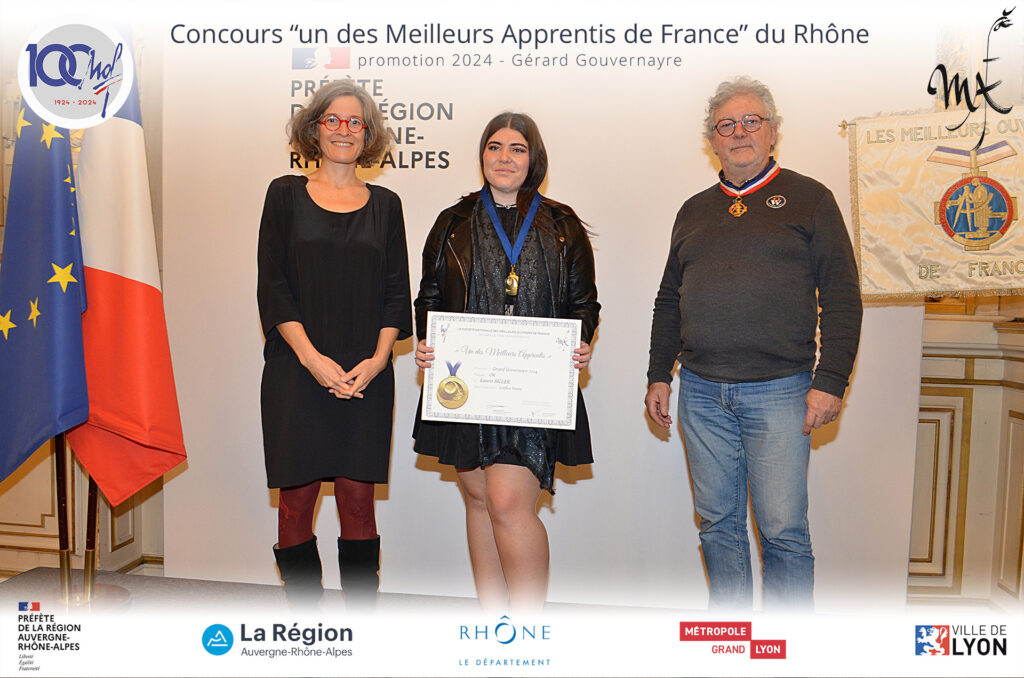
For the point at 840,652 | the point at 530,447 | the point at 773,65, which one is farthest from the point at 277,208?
the point at 840,652

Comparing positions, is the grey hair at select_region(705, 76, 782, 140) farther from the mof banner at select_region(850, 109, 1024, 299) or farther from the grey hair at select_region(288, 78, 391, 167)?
the grey hair at select_region(288, 78, 391, 167)

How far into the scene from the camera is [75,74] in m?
2.85

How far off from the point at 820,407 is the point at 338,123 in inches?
70.7

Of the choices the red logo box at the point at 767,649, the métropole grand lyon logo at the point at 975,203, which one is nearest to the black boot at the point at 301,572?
the red logo box at the point at 767,649

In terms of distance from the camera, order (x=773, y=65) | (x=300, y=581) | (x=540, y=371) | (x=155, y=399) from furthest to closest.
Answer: (x=773, y=65) < (x=155, y=399) < (x=300, y=581) < (x=540, y=371)

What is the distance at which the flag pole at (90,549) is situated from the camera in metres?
2.85

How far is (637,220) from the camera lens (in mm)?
3240

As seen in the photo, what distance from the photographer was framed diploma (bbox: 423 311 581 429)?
2.43 metres

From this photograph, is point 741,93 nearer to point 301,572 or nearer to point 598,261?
point 598,261

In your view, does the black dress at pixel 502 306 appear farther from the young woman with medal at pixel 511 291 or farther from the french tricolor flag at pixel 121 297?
the french tricolor flag at pixel 121 297

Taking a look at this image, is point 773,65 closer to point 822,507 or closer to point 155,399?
point 822,507

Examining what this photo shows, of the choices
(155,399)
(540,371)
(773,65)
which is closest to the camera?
(540,371)

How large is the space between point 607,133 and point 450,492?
5.62ft

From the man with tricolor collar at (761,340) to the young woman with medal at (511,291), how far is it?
0.41 m
